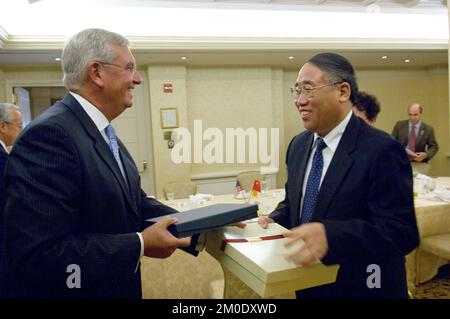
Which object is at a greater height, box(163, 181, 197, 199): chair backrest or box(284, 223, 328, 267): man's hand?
box(284, 223, 328, 267): man's hand

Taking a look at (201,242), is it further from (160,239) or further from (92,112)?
(92,112)

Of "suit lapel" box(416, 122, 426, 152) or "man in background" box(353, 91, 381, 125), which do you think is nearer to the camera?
"man in background" box(353, 91, 381, 125)

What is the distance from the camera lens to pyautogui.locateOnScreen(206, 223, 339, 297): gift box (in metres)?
1.04

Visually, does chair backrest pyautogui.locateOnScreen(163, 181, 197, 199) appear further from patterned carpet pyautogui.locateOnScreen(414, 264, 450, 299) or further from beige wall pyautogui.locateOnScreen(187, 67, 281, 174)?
patterned carpet pyautogui.locateOnScreen(414, 264, 450, 299)

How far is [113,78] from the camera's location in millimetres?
1392

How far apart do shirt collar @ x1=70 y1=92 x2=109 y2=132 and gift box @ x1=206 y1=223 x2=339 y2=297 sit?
1.91 ft

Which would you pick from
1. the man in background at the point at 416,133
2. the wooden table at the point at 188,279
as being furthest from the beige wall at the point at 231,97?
the wooden table at the point at 188,279

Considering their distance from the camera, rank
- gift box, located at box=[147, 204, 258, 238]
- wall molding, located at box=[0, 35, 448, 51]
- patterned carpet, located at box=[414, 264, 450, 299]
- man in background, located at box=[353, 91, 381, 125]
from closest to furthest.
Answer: gift box, located at box=[147, 204, 258, 238], man in background, located at box=[353, 91, 381, 125], patterned carpet, located at box=[414, 264, 450, 299], wall molding, located at box=[0, 35, 448, 51]

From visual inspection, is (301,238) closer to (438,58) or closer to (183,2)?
(183,2)

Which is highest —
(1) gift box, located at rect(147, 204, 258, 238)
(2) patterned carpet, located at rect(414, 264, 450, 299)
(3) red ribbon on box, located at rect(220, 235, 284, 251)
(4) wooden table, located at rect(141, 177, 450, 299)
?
(1) gift box, located at rect(147, 204, 258, 238)

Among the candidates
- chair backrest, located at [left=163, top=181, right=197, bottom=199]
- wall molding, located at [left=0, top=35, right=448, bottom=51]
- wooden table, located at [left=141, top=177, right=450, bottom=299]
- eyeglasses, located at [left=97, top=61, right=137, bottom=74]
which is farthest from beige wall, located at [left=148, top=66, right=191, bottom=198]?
eyeglasses, located at [left=97, top=61, right=137, bottom=74]

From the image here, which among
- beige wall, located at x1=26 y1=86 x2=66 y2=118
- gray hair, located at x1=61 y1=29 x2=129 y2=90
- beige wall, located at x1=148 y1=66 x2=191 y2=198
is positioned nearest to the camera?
gray hair, located at x1=61 y1=29 x2=129 y2=90
